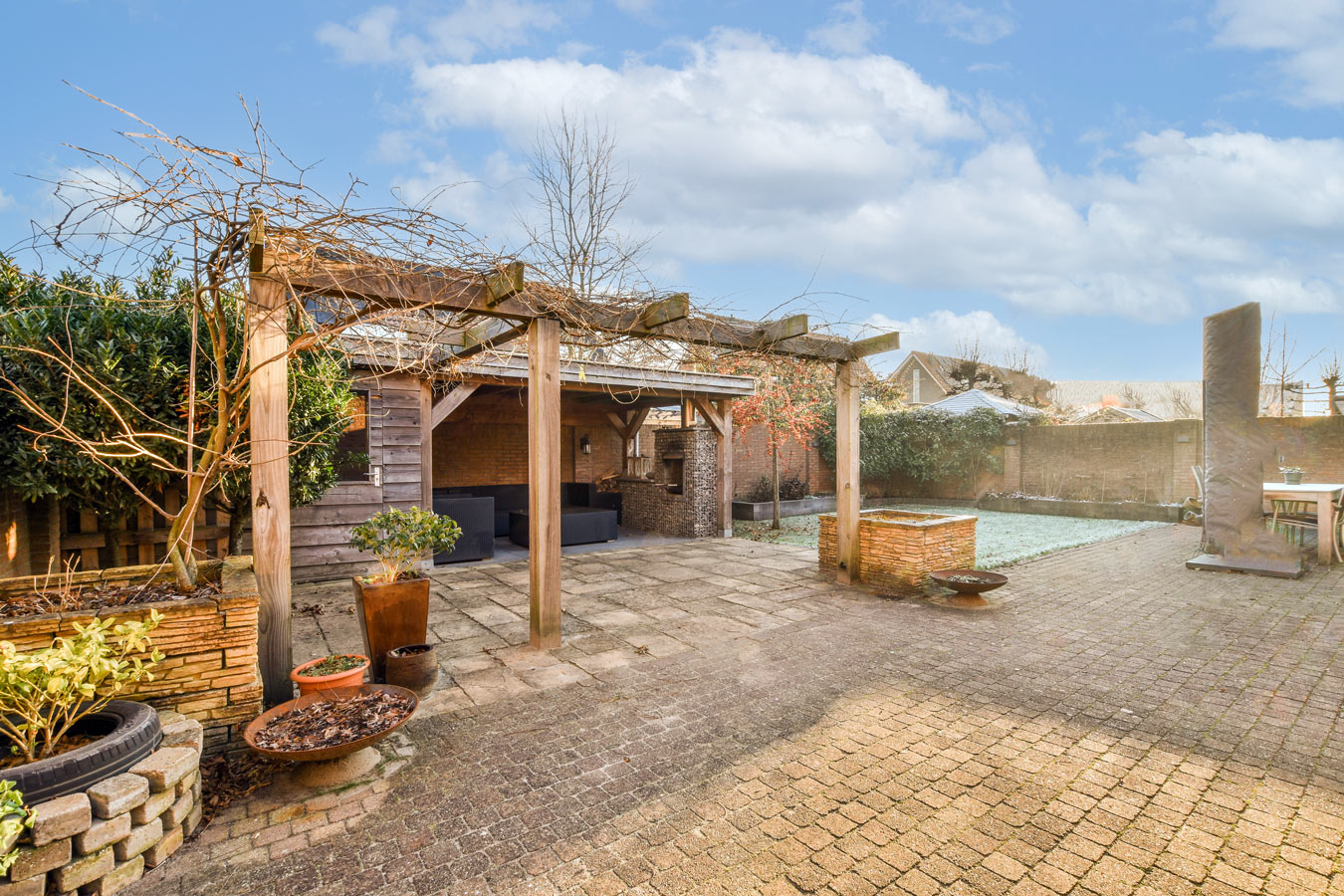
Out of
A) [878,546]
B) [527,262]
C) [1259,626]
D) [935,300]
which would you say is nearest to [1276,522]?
[1259,626]

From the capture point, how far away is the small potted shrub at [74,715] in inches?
A: 72.9

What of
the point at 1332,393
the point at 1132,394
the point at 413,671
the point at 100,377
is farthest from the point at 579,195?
the point at 1132,394

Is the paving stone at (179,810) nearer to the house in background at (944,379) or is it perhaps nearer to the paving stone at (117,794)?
the paving stone at (117,794)

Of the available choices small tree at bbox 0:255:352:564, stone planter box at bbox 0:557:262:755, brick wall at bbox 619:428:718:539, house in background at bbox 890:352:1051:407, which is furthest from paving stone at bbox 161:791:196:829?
house in background at bbox 890:352:1051:407

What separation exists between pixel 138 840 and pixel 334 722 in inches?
29.4

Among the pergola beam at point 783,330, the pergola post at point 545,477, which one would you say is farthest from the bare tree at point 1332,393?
the pergola post at point 545,477

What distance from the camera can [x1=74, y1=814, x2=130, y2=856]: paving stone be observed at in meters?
→ 1.81

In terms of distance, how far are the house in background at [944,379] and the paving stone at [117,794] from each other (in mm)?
23483

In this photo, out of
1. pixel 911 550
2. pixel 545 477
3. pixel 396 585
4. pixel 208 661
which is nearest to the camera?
pixel 208 661

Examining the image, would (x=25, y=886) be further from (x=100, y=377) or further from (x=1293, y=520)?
(x=1293, y=520)

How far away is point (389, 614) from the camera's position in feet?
12.5

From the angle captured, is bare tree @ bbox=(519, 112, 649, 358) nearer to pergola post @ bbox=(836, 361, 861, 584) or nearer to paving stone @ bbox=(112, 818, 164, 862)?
pergola post @ bbox=(836, 361, 861, 584)

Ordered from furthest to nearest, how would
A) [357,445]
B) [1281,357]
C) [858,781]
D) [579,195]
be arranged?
[1281,357], [579,195], [357,445], [858,781]

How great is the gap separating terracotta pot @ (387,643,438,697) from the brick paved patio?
25 cm
